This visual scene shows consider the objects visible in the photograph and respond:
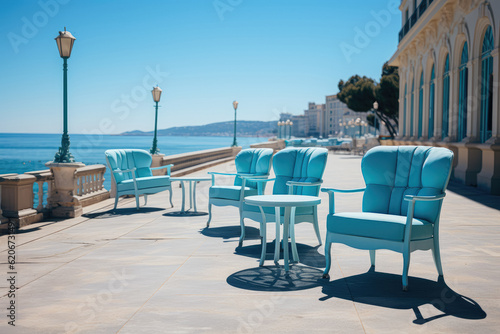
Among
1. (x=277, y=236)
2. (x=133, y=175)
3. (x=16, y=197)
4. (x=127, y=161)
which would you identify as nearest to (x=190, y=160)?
(x=127, y=161)

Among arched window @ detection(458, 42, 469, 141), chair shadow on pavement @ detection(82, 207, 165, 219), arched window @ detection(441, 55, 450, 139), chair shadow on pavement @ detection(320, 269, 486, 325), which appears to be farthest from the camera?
arched window @ detection(441, 55, 450, 139)

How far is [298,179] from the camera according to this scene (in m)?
6.26

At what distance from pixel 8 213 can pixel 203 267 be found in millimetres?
3841

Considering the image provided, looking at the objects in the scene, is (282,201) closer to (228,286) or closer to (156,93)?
(228,286)

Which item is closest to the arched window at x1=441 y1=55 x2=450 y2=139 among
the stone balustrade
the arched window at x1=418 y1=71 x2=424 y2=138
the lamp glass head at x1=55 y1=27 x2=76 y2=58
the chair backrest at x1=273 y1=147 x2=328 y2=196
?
the arched window at x1=418 y1=71 x2=424 y2=138

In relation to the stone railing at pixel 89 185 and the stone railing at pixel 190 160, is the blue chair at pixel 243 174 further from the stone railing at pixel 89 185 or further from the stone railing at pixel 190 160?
the stone railing at pixel 190 160

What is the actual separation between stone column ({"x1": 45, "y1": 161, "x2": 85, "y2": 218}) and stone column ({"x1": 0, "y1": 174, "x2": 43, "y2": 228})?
0.80 metres

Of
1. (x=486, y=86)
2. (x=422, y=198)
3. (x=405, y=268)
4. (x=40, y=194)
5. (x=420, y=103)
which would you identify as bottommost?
(x=405, y=268)

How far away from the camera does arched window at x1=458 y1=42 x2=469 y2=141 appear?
1511cm

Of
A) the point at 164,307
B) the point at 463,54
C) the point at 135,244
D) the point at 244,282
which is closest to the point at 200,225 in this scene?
the point at 135,244

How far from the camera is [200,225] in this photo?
7.57m

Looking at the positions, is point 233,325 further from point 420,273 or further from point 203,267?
point 420,273

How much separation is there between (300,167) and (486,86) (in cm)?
900

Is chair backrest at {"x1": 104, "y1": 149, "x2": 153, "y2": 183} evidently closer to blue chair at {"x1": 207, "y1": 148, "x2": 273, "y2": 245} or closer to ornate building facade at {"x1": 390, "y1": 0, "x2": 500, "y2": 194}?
blue chair at {"x1": 207, "y1": 148, "x2": 273, "y2": 245}
